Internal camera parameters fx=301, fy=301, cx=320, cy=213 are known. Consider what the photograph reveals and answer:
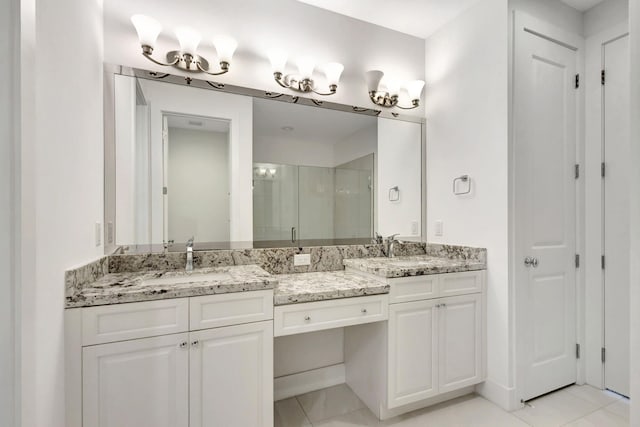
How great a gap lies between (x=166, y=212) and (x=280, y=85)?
3.56 feet

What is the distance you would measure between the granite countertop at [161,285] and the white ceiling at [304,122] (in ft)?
3.07

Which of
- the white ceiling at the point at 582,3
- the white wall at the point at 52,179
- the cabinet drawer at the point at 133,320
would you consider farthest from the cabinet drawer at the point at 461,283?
the white ceiling at the point at 582,3

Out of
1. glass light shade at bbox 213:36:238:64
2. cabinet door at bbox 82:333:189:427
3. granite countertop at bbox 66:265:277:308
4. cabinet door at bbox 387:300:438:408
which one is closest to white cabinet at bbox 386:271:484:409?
cabinet door at bbox 387:300:438:408

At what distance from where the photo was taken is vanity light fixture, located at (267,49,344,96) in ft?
6.40

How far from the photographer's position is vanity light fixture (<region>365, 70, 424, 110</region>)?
7.43 ft

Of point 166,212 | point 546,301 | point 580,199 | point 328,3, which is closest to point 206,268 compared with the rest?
point 166,212

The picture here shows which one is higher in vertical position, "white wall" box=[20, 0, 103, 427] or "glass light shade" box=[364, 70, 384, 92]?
"glass light shade" box=[364, 70, 384, 92]

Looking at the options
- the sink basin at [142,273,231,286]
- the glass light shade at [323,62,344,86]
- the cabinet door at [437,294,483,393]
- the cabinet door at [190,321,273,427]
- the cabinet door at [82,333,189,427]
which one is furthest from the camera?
the glass light shade at [323,62,344,86]

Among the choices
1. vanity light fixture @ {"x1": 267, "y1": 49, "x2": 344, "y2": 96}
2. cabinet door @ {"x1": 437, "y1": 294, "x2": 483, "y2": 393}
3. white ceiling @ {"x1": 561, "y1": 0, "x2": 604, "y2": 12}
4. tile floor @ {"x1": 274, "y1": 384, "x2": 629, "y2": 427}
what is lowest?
tile floor @ {"x1": 274, "y1": 384, "x2": 629, "y2": 427}

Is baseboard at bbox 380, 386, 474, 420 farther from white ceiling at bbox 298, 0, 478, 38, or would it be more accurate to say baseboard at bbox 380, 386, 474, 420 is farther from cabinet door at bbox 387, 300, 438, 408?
white ceiling at bbox 298, 0, 478, 38

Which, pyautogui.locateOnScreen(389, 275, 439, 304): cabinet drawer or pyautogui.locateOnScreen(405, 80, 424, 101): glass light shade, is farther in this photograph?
pyautogui.locateOnScreen(405, 80, 424, 101): glass light shade

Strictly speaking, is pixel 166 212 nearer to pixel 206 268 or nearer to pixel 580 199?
pixel 206 268

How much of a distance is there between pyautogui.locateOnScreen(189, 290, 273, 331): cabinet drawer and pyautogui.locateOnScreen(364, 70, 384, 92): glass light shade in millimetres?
1685

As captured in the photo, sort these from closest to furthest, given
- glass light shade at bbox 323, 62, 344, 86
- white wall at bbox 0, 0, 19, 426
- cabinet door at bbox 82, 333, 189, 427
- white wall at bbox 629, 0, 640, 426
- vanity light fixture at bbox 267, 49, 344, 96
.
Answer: white wall at bbox 0, 0, 19, 426 < white wall at bbox 629, 0, 640, 426 < cabinet door at bbox 82, 333, 189, 427 < vanity light fixture at bbox 267, 49, 344, 96 < glass light shade at bbox 323, 62, 344, 86
